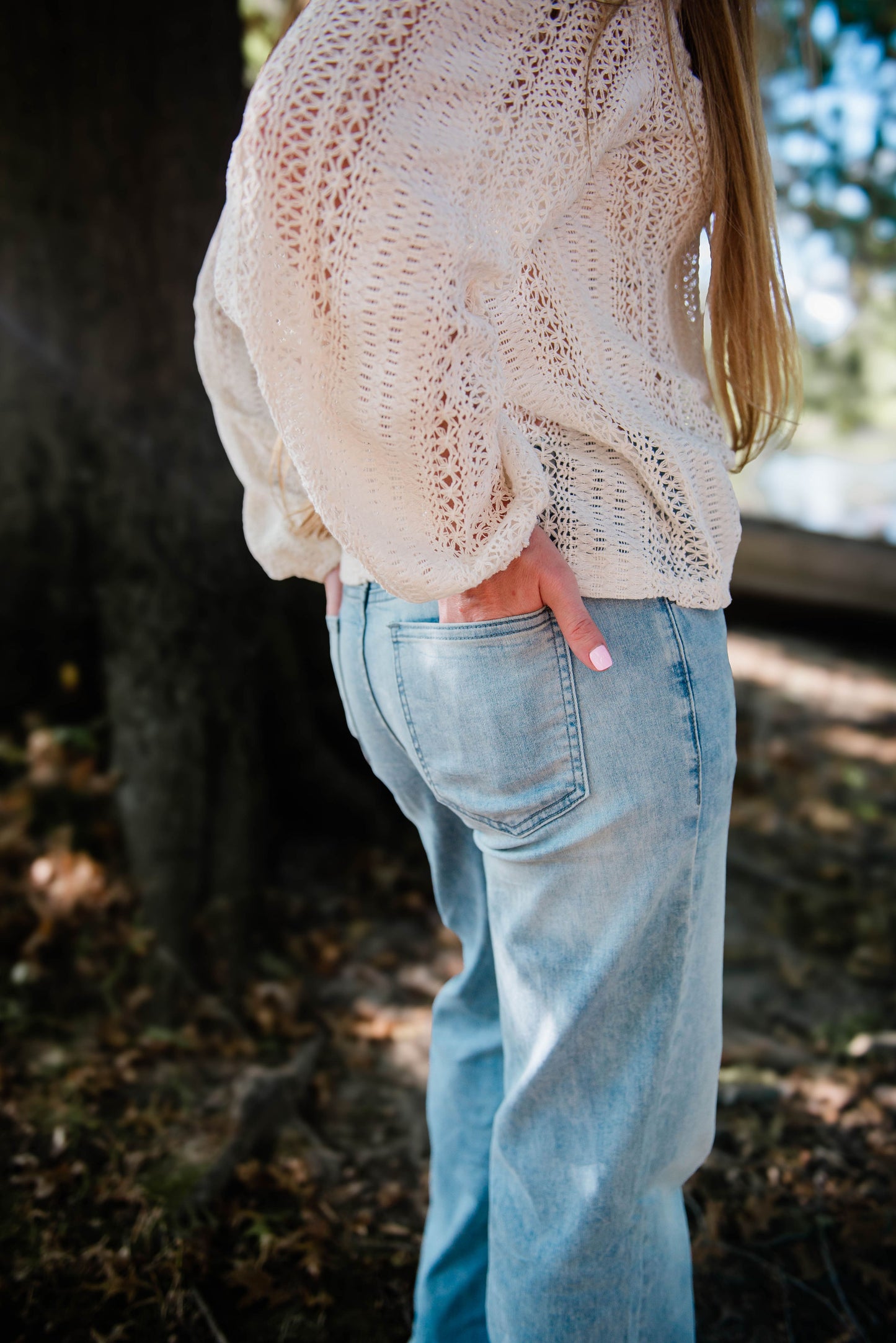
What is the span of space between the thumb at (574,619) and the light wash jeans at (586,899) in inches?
1.1

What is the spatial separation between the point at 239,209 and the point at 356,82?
0.17 m

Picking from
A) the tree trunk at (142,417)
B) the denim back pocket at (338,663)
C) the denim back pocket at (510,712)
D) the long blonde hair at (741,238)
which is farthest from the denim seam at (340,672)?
the tree trunk at (142,417)

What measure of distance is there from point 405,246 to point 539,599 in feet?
1.35

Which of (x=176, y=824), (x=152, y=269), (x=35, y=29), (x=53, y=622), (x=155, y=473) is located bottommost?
(x=176, y=824)

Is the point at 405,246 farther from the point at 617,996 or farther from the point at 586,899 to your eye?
the point at 617,996

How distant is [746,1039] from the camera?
2.86m

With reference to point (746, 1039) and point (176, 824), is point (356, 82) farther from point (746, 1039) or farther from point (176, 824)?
point (746, 1039)

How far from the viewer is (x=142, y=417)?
296 centimetres

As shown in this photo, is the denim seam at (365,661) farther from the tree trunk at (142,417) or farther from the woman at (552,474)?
the tree trunk at (142,417)

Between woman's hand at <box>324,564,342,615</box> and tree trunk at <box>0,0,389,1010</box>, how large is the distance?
157 cm

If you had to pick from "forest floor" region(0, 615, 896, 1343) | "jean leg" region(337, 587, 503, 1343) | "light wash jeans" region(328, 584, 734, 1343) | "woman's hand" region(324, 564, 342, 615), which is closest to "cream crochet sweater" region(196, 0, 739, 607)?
"light wash jeans" region(328, 584, 734, 1343)

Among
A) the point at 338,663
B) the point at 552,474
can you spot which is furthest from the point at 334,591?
the point at 552,474

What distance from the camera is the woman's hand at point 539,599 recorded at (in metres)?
1.10

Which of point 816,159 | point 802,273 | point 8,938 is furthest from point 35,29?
point 802,273
